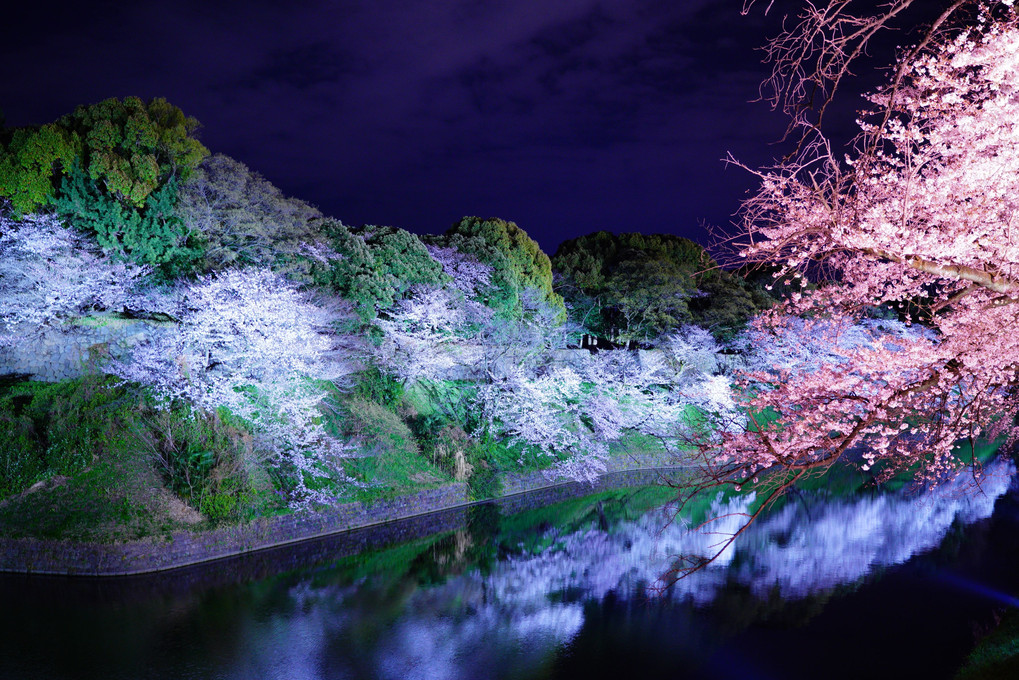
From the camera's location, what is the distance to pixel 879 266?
21.0 ft

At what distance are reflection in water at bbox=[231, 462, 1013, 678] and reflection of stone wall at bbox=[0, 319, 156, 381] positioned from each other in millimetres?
7377

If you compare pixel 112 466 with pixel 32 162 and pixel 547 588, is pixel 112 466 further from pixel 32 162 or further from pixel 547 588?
pixel 547 588

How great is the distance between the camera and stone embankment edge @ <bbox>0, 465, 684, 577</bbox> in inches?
491

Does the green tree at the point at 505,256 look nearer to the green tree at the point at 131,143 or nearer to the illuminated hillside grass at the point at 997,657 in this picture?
the green tree at the point at 131,143

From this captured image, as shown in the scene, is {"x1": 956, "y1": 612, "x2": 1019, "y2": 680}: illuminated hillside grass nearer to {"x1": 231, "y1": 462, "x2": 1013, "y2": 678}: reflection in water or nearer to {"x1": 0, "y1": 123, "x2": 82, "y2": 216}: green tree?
{"x1": 231, "y1": 462, "x2": 1013, "y2": 678}: reflection in water

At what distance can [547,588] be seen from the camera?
13.0 metres

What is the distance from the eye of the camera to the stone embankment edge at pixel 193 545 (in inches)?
491

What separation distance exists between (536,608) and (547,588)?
119cm

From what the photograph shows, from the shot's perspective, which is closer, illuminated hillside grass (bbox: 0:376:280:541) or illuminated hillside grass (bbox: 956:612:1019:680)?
illuminated hillside grass (bbox: 956:612:1019:680)

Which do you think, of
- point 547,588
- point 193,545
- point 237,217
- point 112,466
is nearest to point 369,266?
point 237,217

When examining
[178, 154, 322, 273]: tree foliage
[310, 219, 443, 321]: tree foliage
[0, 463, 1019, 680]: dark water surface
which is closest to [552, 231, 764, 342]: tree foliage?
[310, 219, 443, 321]: tree foliage

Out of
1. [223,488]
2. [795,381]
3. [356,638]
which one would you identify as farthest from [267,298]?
[795,381]

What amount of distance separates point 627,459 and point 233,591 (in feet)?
Result: 53.5

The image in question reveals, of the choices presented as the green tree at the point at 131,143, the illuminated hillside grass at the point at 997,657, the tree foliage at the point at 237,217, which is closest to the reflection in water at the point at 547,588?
the illuminated hillside grass at the point at 997,657
